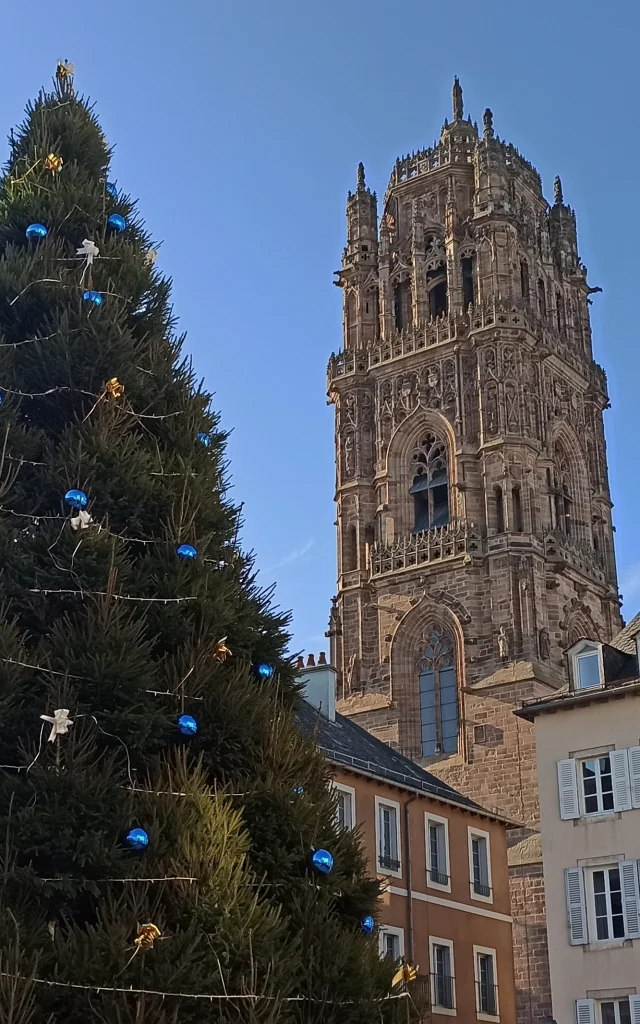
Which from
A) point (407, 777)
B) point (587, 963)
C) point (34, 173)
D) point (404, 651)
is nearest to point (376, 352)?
point (404, 651)

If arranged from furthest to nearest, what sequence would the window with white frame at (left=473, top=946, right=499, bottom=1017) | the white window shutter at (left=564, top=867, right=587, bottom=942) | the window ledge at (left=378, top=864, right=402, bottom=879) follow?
the window with white frame at (left=473, top=946, right=499, bottom=1017) < the window ledge at (left=378, top=864, right=402, bottom=879) < the white window shutter at (left=564, top=867, right=587, bottom=942)

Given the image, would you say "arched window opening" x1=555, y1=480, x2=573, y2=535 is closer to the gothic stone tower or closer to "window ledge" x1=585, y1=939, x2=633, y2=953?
the gothic stone tower

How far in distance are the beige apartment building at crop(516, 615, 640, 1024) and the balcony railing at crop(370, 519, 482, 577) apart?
19.0 meters

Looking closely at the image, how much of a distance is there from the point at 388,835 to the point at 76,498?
23.1m

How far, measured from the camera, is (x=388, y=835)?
1213 inches

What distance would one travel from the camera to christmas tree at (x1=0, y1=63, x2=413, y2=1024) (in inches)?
310

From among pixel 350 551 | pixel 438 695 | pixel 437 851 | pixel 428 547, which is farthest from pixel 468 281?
pixel 437 851

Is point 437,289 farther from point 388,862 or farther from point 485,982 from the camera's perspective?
point 388,862

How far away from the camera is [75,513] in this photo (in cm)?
909

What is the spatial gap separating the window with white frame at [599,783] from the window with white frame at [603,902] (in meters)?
1.14

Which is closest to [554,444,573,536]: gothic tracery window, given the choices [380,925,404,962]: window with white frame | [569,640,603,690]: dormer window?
[569,640,603,690]: dormer window

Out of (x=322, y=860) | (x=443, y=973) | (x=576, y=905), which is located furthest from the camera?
(x=443, y=973)

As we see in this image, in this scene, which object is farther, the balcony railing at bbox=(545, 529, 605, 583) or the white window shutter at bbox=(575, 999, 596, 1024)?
the balcony railing at bbox=(545, 529, 605, 583)

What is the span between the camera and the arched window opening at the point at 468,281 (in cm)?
5688
